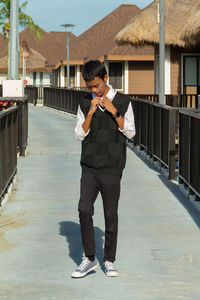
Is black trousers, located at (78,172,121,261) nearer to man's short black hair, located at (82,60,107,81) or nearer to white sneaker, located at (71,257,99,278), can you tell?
white sneaker, located at (71,257,99,278)

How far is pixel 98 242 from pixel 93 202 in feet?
5.55

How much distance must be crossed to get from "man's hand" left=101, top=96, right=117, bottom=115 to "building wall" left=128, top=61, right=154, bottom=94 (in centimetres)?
4376

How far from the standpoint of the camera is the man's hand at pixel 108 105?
6.46 metres

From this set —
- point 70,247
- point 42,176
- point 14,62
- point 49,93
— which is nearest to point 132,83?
point 49,93

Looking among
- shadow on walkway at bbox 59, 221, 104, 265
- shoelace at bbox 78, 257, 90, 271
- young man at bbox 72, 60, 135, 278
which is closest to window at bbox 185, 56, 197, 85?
shadow on walkway at bbox 59, 221, 104, 265

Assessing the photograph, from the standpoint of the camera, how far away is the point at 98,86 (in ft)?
21.3

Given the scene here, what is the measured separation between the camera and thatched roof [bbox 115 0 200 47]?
32.4 metres

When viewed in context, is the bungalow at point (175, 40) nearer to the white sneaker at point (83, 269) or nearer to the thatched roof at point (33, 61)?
the white sneaker at point (83, 269)

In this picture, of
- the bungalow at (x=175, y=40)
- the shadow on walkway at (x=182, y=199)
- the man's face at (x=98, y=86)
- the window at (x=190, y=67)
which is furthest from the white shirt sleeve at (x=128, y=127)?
the window at (x=190, y=67)

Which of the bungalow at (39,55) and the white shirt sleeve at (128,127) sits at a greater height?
the bungalow at (39,55)

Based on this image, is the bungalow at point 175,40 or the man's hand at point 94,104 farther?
the bungalow at point 175,40

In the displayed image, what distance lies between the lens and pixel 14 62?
2108 cm

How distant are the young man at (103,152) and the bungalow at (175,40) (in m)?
22.2

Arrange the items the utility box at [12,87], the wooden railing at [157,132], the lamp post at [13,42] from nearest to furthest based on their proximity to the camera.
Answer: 1. the wooden railing at [157,132]
2. the utility box at [12,87]
3. the lamp post at [13,42]
